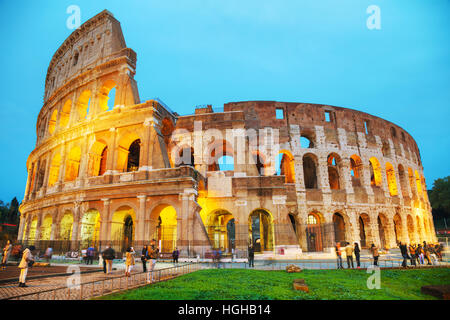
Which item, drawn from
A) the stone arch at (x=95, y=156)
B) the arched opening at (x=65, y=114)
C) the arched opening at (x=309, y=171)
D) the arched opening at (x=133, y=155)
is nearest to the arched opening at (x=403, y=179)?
the arched opening at (x=309, y=171)

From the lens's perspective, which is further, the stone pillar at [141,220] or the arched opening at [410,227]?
the arched opening at [410,227]

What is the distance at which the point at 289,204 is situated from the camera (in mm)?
23797

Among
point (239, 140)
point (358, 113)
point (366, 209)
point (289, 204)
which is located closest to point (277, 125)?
point (239, 140)

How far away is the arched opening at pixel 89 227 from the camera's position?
20.8m

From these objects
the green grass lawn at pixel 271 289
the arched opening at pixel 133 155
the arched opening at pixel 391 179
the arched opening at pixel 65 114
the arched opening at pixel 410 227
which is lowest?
the green grass lawn at pixel 271 289

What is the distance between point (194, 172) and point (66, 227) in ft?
43.8

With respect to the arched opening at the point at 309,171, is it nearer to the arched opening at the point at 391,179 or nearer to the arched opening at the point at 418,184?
the arched opening at the point at 391,179

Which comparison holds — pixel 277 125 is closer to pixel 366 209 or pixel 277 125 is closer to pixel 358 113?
pixel 358 113

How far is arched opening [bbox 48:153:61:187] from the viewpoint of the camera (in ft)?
83.6

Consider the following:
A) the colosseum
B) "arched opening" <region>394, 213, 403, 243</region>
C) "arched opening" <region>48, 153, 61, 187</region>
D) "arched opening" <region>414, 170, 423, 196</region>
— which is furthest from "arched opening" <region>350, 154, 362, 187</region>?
"arched opening" <region>48, 153, 61, 187</region>

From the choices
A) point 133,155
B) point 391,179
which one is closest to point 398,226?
point 391,179

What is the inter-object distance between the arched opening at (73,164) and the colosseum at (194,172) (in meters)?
0.13

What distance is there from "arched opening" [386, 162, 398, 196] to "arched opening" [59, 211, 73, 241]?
1271 inches
